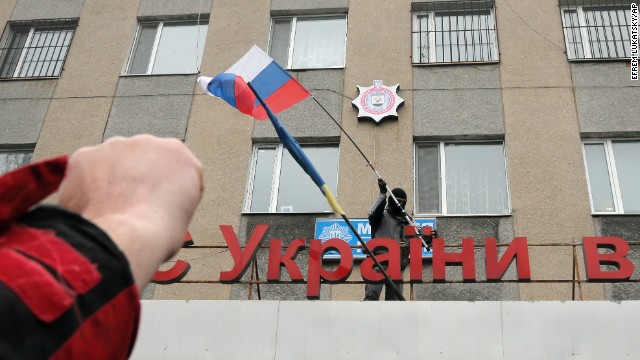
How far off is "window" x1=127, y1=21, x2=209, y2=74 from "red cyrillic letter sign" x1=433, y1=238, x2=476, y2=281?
582 centimetres

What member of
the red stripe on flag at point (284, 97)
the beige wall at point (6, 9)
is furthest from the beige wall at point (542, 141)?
the beige wall at point (6, 9)

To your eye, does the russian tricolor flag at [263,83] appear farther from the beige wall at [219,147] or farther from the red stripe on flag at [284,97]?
the beige wall at [219,147]

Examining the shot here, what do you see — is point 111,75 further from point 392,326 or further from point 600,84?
point 600,84

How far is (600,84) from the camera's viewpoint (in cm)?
1028

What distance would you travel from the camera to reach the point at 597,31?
11008mm

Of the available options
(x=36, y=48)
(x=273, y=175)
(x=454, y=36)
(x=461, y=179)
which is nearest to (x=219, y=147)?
(x=273, y=175)

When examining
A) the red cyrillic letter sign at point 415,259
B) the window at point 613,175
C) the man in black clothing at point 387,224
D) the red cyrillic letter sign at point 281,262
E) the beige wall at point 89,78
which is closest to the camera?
the red cyrillic letter sign at point 415,259

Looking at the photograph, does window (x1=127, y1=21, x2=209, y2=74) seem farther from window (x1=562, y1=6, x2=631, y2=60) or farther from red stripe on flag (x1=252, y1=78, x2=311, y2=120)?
window (x1=562, y1=6, x2=631, y2=60)

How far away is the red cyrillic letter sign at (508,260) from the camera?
7301mm

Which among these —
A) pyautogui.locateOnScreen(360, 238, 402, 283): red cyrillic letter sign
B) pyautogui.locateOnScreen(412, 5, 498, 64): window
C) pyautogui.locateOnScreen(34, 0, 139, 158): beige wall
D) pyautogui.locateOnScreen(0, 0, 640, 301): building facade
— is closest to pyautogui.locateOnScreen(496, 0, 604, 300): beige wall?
pyautogui.locateOnScreen(0, 0, 640, 301): building facade

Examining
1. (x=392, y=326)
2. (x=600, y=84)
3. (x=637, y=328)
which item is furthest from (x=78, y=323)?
(x=600, y=84)

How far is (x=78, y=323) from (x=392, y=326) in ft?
20.1

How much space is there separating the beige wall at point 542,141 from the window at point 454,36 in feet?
0.78

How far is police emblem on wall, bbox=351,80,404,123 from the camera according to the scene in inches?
405
